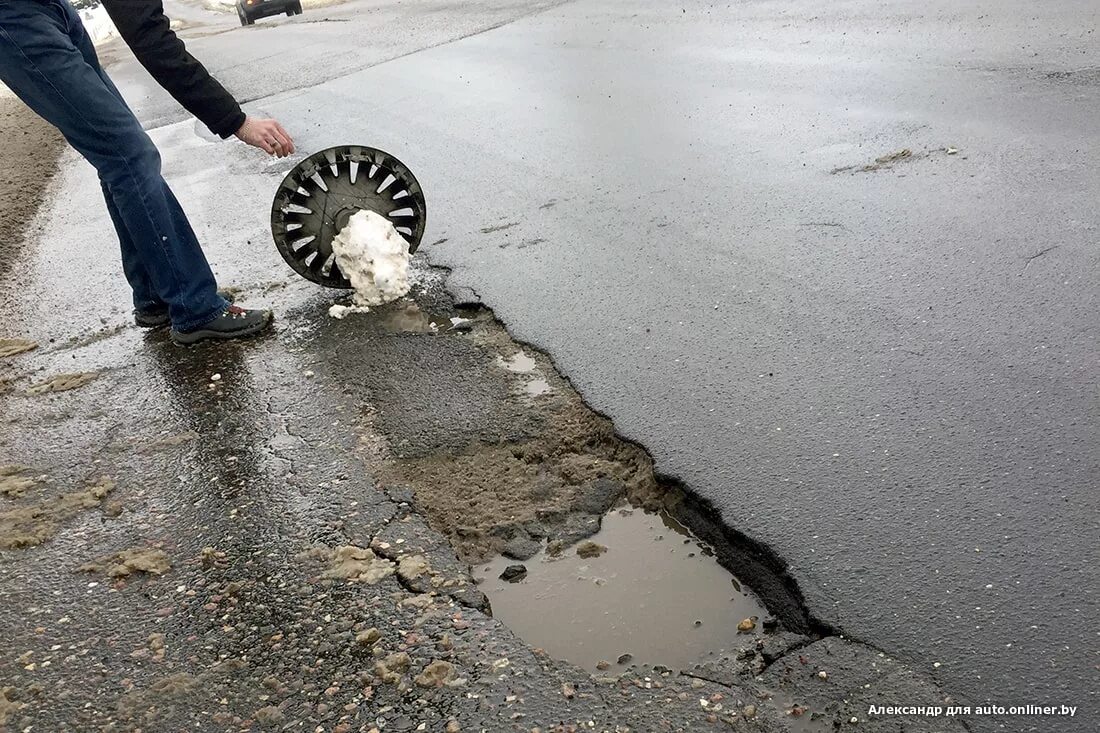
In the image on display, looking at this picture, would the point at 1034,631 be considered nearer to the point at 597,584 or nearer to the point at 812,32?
the point at 597,584

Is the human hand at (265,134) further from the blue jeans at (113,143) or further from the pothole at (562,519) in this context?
the pothole at (562,519)

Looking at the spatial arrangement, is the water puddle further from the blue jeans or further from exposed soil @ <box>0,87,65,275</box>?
exposed soil @ <box>0,87,65,275</box>

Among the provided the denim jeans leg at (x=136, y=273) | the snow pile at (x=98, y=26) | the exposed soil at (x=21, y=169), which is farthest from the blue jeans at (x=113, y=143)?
the snow pile at (x=98, y=26)

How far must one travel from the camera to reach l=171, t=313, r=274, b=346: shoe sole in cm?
480

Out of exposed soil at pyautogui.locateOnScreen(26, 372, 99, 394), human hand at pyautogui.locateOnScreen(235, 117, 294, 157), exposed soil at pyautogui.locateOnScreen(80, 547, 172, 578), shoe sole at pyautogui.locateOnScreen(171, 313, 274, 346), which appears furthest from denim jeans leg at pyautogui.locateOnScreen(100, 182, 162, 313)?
exposed soil at pyautogui.locateOnScreen(80, 547, 172, 578)

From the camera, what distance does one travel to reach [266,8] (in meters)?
25.9

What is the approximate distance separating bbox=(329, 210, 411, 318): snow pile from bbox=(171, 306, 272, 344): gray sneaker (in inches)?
13.7

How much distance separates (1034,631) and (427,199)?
4860 millimetres

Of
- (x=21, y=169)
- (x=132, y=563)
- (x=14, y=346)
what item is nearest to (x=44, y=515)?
(x=132, y=563)

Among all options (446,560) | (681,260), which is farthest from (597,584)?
(681,260)

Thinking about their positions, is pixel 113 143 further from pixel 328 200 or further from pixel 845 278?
pixel 845 278

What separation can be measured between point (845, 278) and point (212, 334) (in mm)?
2854

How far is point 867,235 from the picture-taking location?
4891 mm

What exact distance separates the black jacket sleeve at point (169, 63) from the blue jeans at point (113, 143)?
0.72 ft
